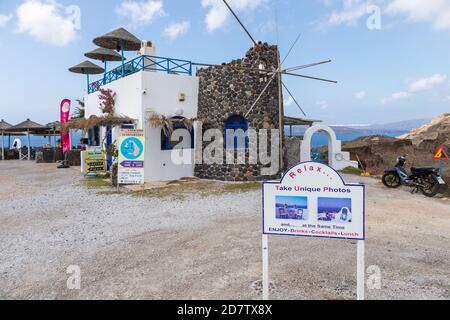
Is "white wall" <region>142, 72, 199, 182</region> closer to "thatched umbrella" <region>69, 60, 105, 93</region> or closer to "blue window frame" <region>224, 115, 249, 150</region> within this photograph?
"blue window frame" <region>224, 115, 249, 150</region>

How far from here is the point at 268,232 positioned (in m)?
3.94

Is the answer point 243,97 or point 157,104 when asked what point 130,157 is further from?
point 243,97

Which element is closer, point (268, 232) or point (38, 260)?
point (268, 232)

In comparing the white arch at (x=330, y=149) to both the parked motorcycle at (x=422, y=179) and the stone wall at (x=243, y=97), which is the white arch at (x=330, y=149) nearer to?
the stone wall at (x=243, y=97)

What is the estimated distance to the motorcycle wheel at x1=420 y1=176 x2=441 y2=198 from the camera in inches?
396

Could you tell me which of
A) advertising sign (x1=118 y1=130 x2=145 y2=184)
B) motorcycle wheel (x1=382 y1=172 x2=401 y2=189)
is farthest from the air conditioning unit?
motorcycle wheel (x1=382 y1=172 x2=401 y2=189)

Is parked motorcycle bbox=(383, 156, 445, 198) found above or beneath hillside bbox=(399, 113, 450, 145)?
beneath

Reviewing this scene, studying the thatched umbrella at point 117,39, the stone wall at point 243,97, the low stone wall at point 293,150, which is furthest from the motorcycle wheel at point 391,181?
the thatched umbrella at point 117,39

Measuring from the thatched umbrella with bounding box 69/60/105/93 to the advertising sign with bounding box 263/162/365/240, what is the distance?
19.2 m

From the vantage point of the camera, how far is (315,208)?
382cm
